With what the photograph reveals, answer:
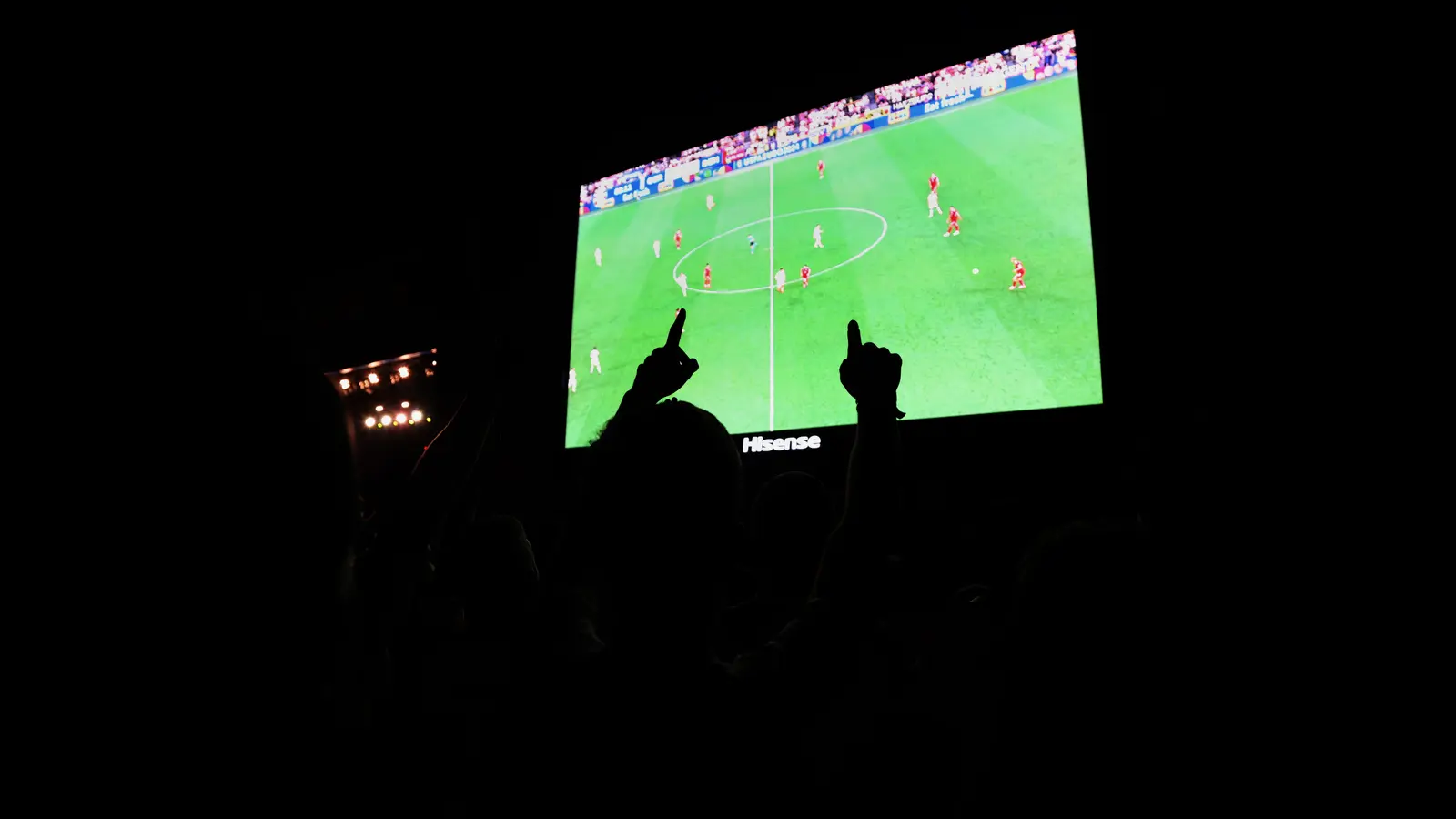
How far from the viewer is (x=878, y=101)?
321 centimetres

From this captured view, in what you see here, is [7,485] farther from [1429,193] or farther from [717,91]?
[717,91]

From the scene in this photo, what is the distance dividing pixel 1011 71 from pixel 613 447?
8.88 feet

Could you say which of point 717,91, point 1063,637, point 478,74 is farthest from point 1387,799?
point 478,74

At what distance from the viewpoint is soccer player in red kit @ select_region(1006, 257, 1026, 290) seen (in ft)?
8.87

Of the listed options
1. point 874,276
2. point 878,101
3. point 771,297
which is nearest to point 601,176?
point 771,297

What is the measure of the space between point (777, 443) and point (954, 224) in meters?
1.25

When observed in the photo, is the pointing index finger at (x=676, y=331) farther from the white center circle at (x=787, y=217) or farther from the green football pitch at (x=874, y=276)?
the white center circle at (x=787, y=217)

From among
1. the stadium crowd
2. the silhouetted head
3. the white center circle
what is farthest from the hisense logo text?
the silhouetted head

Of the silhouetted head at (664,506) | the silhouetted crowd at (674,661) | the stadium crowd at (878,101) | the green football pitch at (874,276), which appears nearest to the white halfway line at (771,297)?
the green football pitch at (874,276)

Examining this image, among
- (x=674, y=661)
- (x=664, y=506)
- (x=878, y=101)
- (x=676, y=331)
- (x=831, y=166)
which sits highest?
(x=878, y=101)

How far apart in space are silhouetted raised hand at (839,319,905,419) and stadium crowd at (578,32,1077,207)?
2136 millimetres

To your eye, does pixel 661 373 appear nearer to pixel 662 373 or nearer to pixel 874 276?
pixel 662 373

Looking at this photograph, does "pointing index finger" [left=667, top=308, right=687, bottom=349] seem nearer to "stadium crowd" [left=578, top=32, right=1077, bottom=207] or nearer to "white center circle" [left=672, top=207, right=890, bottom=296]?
"white center circle" [left=672, top=207, right=890, bottom=296]

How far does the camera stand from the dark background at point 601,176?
97.2 inches
